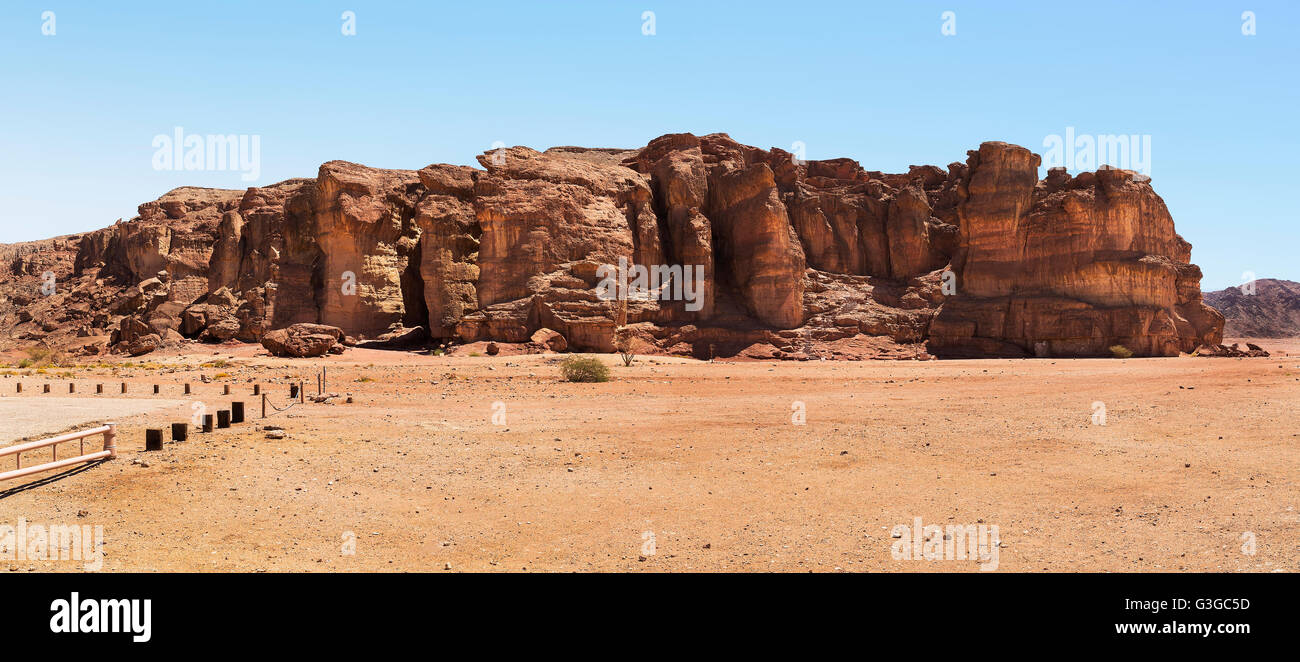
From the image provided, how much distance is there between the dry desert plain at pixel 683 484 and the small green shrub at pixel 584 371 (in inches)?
228

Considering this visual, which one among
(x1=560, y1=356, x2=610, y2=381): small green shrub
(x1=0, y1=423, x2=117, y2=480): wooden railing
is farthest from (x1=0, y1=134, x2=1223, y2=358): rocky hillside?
(x1=0, y1=423, x2=117, y2=480): wooden railing

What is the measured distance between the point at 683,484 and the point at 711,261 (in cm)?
3422

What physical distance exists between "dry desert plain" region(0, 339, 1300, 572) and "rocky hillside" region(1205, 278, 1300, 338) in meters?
84.9

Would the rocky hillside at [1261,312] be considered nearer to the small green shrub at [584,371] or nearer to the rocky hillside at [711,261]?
the rocky hillside at [711,261]

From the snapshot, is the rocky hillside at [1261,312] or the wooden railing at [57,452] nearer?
the wooden railing at [57,452]

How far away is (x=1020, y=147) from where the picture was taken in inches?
1772

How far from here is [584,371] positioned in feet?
81.8

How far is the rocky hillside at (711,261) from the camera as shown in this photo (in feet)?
129

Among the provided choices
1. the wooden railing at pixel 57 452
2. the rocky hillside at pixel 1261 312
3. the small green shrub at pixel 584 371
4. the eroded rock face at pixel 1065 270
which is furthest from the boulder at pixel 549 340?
the rocky hillside at pixel 1261 312

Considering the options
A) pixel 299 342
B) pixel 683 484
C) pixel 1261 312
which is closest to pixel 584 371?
pixel 683 484

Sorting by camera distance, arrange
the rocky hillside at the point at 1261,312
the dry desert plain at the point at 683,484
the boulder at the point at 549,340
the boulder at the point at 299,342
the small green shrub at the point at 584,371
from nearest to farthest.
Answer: the dry desert plain at the point at 683,484 → the small green shrub at the point at 584,371 → the boulder at the point at 299,342 → the boulder at the point at 549,340 → the rocky hillside at the point at 1261,312

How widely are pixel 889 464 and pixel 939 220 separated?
4258cm
